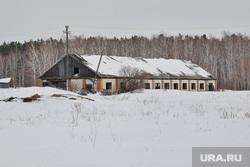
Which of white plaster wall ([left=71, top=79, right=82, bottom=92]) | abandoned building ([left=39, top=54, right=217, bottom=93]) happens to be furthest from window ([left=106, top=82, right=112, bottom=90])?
white plaster wall ([left=71, top=79, right=82, bottom=92])

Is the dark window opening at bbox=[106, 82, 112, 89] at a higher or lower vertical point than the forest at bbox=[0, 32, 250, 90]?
lower

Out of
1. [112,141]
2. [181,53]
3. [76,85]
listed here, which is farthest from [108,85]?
[181,53]

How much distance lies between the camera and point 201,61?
182 ft

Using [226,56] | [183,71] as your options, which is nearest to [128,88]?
[183,71]

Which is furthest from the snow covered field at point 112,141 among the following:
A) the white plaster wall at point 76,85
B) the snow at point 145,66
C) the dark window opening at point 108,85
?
the snow at point 145,66

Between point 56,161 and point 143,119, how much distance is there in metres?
4.78

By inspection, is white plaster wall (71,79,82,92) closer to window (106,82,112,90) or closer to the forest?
A: window (106,82,112,90)

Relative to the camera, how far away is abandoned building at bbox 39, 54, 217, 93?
30.5 meters

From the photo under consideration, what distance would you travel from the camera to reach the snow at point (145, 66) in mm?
32419

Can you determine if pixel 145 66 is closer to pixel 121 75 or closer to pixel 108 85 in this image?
pixel 121 75

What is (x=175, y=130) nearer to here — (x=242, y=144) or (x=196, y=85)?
(x=242, y=144)

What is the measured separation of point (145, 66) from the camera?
36.2m

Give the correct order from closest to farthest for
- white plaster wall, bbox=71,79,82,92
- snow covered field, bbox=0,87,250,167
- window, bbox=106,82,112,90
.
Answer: snow covered field, bbox=0,87,250,167, window, bbox=106,82,112,90, white plaster wall, bbox=71,79,82,92

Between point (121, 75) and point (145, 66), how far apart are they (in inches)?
230
